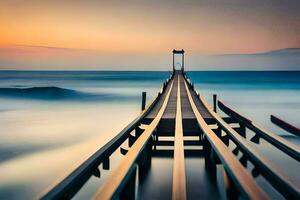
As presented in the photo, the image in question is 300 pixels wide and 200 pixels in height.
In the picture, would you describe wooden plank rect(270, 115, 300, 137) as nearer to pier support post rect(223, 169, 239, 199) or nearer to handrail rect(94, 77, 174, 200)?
pier support post rect(223, 169, 239, 199)

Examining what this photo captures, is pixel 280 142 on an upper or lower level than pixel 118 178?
lower

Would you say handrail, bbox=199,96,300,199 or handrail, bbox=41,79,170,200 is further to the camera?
handrail, bbox=199,96,300,199

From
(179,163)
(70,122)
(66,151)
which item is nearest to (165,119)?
(179,163)

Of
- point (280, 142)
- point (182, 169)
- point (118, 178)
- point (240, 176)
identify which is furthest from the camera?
point (280, 142)

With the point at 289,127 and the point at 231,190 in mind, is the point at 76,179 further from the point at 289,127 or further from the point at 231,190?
the point at 289,127

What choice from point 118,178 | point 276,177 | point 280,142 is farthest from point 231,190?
point 280,142

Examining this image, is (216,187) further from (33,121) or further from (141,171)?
(33,121)

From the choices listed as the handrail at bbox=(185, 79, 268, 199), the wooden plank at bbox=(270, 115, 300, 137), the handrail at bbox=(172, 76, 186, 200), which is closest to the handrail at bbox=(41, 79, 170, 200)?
the handrail at bbox=(172, 76, 186, 200)

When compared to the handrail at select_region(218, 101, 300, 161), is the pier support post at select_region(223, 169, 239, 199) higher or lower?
lower

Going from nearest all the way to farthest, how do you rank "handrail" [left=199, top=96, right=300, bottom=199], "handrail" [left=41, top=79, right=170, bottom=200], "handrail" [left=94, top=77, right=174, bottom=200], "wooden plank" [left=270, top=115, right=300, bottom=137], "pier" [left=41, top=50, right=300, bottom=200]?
1. "handrail" [left=94, top=77, right=174, bottom=200]
2. "handrail" [left=41, top=79, right=170, bottom=200]
3. "pier" [left=41, top=50, right=300, bottom=200]
4. "handrail" [left=199, top=96, right=300, bottom=199]
5. "wooden plank" [left=270, top=115, right=300, bottom=137]

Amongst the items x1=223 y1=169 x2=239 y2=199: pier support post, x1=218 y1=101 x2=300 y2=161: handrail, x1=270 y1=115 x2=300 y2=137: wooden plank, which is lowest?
x1=223 y1=169 x2=239 y2=199: pier support post

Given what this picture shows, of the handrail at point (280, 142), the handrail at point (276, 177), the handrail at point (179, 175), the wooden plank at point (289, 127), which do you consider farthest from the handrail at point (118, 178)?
the wooden plank at point (289, 127)

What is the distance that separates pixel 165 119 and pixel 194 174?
144 centimetres

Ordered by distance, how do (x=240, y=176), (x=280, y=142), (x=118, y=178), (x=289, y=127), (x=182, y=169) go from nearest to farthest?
(x=118, y=178)
(x=240, y=176)
(x=182, y=169)
(x=280, y=142)
(x=289, y=127)
